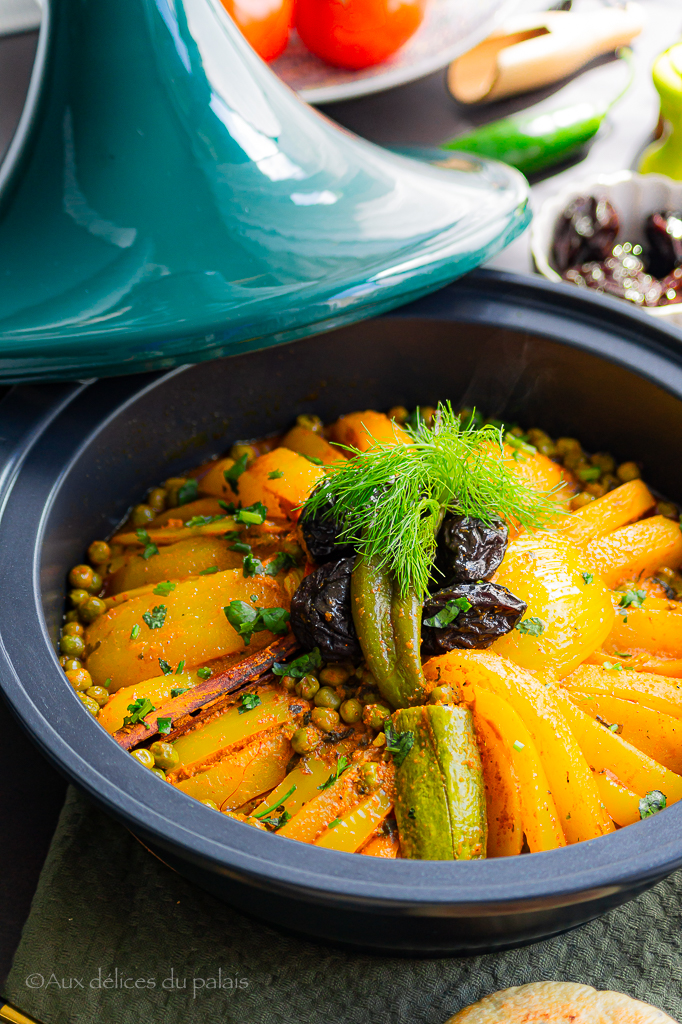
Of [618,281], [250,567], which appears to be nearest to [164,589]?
[250,567]

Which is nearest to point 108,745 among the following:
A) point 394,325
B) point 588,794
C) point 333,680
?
point 333,680

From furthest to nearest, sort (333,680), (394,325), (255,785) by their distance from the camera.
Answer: (394,325) → (333,680) → (255,785)

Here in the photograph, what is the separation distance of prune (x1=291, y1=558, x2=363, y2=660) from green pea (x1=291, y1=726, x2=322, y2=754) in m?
0.18

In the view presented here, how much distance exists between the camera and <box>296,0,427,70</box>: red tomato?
10.4ft

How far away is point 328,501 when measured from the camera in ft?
6.46

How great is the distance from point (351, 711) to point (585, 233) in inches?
83.7

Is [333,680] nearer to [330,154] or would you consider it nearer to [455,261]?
[455,261]

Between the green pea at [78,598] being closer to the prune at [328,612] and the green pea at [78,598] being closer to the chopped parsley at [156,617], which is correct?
the chopped parsley at [156,617]

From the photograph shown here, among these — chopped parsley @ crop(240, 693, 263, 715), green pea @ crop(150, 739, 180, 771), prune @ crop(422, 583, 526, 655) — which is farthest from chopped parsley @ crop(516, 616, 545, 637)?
green pea @ crop(150, 739, 180, 771)

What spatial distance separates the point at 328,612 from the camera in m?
1.85

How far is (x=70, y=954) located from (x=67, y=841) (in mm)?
258

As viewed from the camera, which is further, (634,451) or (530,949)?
(634,451)

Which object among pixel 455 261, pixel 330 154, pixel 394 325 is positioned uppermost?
pixel 330 154

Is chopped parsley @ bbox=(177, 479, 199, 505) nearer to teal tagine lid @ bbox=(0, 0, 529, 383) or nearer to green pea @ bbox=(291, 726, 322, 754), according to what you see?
teal tagine lid @ bbox=(0, 0, 529, 383)
